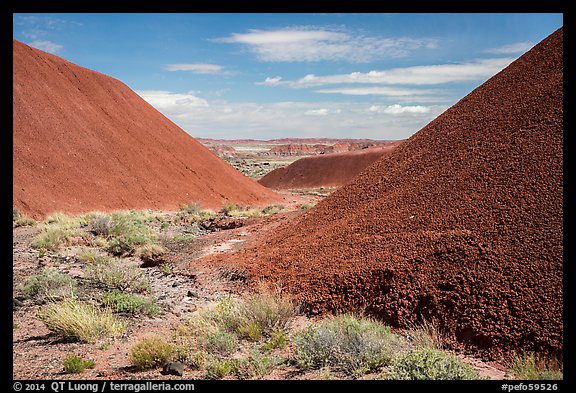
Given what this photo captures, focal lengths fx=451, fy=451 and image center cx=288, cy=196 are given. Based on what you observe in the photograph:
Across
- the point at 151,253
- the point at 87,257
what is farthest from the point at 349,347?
the point at 87,257

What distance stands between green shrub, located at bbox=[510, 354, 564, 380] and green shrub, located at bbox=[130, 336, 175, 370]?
3447mm

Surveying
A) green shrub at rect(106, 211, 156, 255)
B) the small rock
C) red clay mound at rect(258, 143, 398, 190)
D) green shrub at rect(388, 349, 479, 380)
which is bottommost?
the small rock

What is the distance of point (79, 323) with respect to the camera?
554 cm

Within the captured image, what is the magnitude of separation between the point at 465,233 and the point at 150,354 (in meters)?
4.22

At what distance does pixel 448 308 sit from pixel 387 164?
17.0 feet

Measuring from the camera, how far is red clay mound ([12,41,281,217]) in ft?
69.0

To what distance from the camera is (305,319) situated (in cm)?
619

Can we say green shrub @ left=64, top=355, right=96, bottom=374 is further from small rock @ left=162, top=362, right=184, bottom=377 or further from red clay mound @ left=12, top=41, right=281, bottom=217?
red clay mound @ left=12, top=41, right=281, bottom=217

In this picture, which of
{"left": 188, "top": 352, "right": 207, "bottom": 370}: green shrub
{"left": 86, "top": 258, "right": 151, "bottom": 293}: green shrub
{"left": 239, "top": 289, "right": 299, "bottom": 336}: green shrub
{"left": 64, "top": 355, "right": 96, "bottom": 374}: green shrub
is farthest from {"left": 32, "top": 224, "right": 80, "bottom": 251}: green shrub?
{"left": 188, "top": 352, "right": 207, "bottom": 370}: green shrub

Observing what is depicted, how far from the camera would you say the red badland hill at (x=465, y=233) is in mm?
4938
